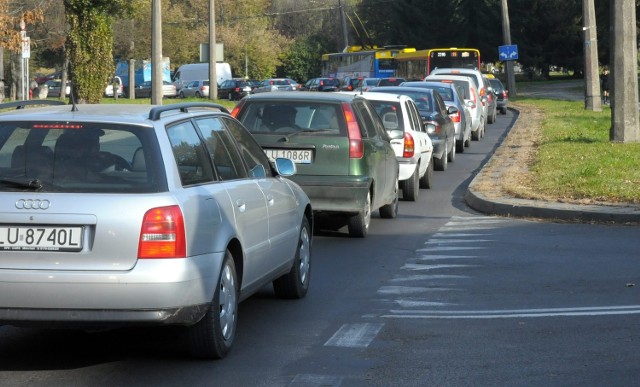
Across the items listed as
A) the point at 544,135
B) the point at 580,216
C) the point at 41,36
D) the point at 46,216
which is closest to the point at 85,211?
the point at 46,216

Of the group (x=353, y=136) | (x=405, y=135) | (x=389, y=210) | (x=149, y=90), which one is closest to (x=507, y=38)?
(x=149, y=90)

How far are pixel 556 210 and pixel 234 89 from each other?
5740 centimetres

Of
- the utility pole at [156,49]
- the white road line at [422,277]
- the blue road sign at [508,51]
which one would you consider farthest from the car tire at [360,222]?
the blue road sign at [508,51]

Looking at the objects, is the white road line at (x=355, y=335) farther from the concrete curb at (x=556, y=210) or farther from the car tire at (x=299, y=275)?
the concrete curb at (x=556, y=210)

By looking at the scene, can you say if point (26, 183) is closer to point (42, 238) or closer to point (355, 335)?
point (42, 238)

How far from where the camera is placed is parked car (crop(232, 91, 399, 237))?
12.8m

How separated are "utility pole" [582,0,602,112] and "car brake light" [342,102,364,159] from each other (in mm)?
26589

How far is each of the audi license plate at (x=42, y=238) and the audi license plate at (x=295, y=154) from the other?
6.38 m

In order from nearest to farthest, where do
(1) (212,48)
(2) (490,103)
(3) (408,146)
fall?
(3) (408,146) → (2) (490,103) → (1) (212,48)

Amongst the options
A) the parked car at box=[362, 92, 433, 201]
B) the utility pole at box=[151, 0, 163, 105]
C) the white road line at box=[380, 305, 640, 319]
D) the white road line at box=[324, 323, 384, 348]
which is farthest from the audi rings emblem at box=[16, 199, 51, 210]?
the utility pole at box=[151, 0, 163, 105]

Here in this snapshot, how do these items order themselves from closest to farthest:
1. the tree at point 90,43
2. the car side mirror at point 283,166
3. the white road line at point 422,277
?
the car side mirror at point 283,166 → the white road line at point 422,277 → the tree at point 90,43

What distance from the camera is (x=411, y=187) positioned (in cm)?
1758

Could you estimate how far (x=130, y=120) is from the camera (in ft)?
22.8

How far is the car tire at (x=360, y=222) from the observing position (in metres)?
13.0
